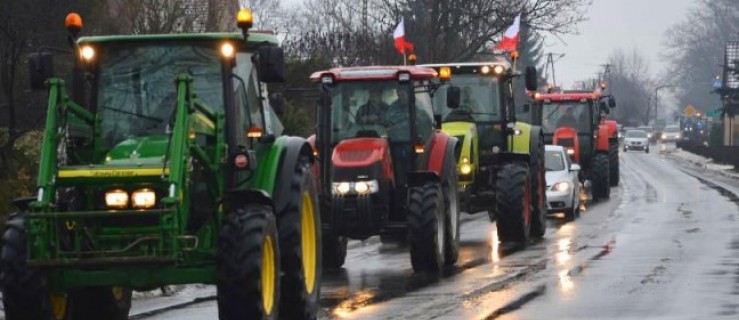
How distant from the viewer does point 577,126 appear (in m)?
42.2

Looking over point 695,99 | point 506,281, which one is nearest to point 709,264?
point 506,281

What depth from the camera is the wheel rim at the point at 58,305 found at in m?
13.0

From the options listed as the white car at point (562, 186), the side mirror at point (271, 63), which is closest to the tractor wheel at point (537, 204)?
the white car at point (562, 186)

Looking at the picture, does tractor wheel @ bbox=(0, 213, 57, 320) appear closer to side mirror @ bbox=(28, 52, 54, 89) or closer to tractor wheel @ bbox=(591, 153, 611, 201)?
side mirror @ bbox=(28, 52, 54, 89)

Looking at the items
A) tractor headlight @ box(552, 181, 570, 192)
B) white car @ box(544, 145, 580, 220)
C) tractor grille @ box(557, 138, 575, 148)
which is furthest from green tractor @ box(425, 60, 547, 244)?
tractor grille @ box(557, 138, 575, 148)

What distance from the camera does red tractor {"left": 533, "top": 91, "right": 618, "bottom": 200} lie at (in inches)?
1634

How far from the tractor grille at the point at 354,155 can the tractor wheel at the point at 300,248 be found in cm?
475

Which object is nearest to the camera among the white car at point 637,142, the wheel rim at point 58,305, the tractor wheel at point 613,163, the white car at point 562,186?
the wheel rim at point 58,305

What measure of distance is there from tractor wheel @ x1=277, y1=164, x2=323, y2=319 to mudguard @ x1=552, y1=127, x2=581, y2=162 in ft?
88.9

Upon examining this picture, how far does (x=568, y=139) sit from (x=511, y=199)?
17.1 meters

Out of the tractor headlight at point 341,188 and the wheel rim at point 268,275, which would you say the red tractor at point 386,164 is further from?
the wheel rim at point 268,275

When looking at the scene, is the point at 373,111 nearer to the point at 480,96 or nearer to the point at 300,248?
the point at 480,96

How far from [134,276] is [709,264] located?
32.1 feet

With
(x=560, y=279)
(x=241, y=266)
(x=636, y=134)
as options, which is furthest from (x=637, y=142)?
(x=241, y=266)
